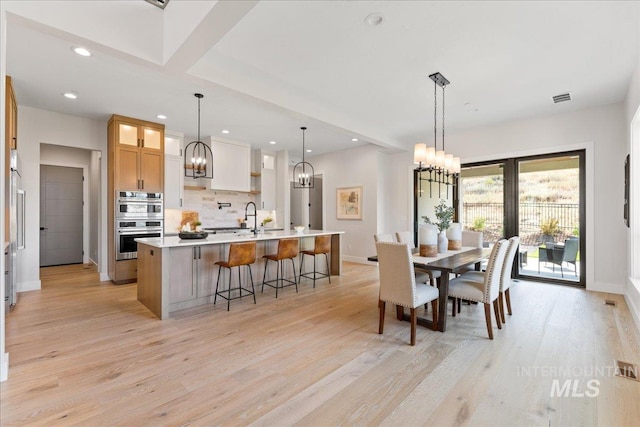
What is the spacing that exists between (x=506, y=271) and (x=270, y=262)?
3268mm

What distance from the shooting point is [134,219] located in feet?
17.0

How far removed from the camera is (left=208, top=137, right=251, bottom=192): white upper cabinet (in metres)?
6.38

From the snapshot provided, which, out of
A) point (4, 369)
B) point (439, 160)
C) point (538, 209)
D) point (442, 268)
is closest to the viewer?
point (4, 369)

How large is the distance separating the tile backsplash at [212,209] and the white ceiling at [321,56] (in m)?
2.00

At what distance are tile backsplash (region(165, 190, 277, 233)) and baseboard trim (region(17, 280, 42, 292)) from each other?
208cm

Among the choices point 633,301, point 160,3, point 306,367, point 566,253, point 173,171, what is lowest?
point 306,367

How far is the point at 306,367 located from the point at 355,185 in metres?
5.40

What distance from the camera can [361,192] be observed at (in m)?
7.16

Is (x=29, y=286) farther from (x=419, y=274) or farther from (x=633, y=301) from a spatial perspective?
Answer: (x=633, y=301)

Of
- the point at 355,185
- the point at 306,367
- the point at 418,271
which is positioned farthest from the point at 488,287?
the point at 355,185

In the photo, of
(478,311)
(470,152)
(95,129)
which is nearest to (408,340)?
(478,311)

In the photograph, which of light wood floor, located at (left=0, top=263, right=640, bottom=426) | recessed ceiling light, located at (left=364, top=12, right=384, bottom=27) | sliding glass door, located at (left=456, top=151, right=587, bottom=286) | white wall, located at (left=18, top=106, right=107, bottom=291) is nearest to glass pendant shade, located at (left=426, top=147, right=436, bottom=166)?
recessed ceiling light, located at (left=364, top=12, right=384, bottom=27)

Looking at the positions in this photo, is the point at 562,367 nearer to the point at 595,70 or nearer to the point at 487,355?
the point at 487,355

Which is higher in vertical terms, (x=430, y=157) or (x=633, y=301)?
(x=430, y=157)
